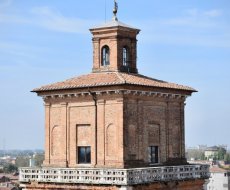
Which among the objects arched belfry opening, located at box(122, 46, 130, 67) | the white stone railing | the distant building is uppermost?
arched belfry opening, located at box(122, 46, 130, 67)

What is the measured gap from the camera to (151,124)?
36375mm

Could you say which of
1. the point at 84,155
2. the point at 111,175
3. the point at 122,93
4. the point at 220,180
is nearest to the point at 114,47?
the point at 122,93

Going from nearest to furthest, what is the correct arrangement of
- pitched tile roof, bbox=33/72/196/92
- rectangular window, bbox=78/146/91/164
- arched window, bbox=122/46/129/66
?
pitched tile roof, bbox=33/72/196/92
rectangular window, bbox=78/146/91/164
arched window, bbox=122/46/129/66

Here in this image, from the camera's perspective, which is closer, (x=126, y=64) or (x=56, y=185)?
(x=56, y=185)

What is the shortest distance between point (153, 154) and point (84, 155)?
383cm

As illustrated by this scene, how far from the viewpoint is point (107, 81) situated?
3462 cm

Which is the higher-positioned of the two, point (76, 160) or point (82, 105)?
point (82, 105)

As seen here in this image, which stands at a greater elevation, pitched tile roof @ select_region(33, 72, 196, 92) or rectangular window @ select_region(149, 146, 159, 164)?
pitched tile roof @ select_region(33, 72, 196, 92)

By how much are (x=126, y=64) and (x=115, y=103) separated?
3.92m

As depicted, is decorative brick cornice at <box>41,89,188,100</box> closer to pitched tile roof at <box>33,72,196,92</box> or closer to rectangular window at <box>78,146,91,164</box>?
pitched tile roof at <box>33,72,196,92</box>

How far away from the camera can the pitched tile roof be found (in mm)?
34531

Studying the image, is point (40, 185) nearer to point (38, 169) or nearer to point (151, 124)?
point (38, 169)

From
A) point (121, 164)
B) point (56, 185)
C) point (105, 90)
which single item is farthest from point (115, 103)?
point (56, 185)

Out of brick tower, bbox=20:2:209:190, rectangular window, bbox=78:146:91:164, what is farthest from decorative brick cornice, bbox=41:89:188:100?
rectangular window, bbox=78:146:91:164
